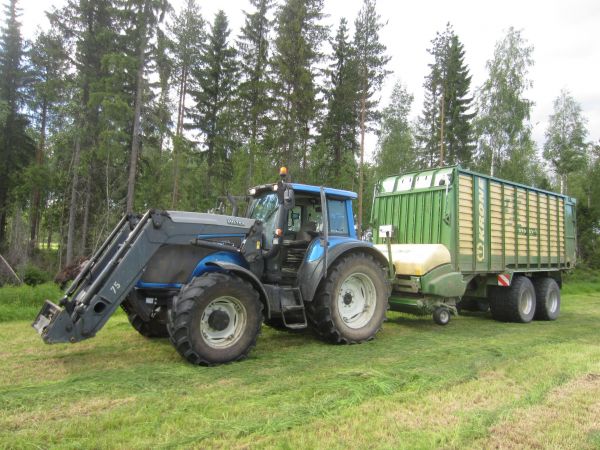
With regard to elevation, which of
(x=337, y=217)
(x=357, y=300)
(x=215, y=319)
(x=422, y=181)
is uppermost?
(x=422, y=181)

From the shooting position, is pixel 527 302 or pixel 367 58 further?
pixel 367 58

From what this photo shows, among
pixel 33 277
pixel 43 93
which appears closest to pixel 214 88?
pixel 43 93

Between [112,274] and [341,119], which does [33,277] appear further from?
[341,119]

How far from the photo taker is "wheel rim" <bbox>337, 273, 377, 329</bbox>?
6.49 metres

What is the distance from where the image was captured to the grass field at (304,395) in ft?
10.1

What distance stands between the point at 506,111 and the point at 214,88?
1527 cm

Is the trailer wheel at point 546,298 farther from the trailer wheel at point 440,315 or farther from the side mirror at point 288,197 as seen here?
the side mirror at point 288,197

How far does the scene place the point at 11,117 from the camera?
23.2 meters

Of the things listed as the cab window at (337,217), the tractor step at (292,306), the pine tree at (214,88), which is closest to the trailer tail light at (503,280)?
the cab window at (337,217)

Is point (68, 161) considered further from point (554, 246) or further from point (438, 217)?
point (554, 246)

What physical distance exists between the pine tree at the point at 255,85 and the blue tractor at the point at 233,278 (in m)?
10.2

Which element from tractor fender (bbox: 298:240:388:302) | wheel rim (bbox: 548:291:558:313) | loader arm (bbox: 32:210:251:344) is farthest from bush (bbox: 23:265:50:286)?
wheel rim (bbox: 548:291:558:313)

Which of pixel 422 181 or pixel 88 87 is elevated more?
pixel 88 87

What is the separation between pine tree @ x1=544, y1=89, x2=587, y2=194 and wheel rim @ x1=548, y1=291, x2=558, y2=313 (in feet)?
88.6
